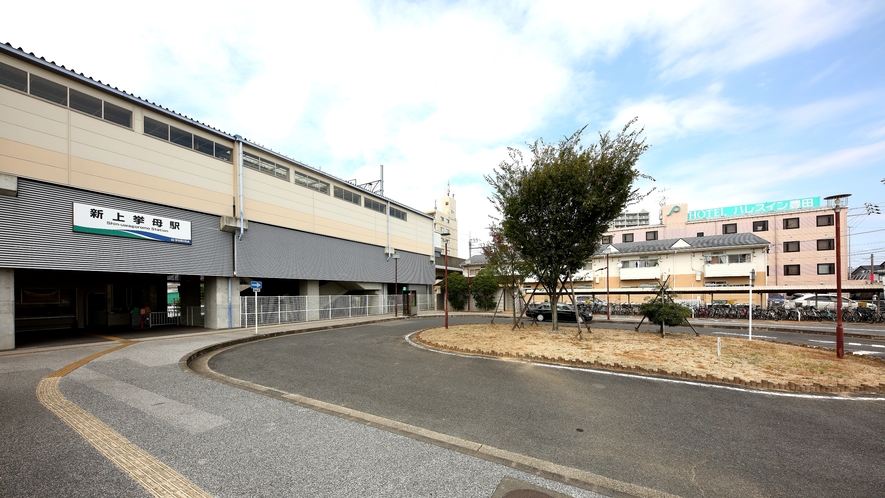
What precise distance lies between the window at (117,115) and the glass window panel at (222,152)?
3.61 metres

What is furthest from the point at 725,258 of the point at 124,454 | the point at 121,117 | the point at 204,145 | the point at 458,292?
the point at 121,117

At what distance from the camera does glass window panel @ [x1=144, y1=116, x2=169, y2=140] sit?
1507 cm

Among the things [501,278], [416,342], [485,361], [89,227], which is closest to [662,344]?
[485,361]

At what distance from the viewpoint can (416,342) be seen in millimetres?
13141

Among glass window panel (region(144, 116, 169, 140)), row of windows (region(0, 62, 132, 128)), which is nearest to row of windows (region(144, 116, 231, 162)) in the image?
glass window panel (region(144, 116, 169, 140))

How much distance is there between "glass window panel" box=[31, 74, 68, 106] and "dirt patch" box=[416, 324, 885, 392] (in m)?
15.6

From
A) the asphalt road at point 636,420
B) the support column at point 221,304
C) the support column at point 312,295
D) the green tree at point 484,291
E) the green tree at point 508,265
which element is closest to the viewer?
the asphalt road at point 636,420

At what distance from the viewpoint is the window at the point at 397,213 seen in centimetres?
3137

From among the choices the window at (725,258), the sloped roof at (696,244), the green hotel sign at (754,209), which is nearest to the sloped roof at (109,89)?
the sloped roof at (696,244)

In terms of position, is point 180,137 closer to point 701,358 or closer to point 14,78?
point 14,78

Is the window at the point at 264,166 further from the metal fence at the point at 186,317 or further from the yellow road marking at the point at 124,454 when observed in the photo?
the yellow road marking at the point at 124,454

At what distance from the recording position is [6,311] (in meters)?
11.3

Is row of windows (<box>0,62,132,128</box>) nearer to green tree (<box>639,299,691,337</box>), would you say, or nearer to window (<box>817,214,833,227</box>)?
green tree (<box>639,299,691,337</box>)

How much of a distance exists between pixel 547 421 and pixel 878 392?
6.61m
